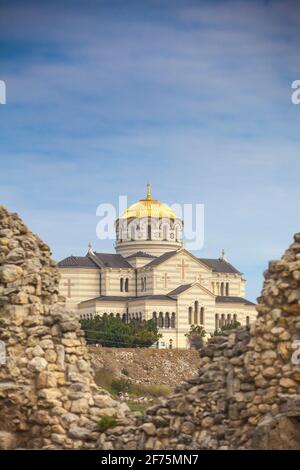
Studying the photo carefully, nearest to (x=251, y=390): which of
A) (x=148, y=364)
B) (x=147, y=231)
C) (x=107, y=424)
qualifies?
(x=107, y=424)

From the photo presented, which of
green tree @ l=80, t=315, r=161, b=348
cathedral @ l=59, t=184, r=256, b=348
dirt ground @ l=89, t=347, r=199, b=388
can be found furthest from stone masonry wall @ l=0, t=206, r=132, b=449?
cathedral @ l=59, t=184, r=256, b=348

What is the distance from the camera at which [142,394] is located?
47375mm

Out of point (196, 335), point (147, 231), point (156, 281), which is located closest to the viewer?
point (196, 335)

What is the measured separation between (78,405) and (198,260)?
108 m

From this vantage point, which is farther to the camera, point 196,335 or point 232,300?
point 232,300

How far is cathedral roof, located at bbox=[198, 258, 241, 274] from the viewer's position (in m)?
122

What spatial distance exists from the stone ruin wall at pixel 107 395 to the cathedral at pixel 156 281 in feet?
308

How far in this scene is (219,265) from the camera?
407ft

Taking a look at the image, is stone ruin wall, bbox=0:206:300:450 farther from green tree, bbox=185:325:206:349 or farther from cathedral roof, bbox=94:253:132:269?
cathedral roof, bbox=94:253:132:269

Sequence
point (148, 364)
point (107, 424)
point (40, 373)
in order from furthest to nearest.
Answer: point (148, 364) → point (40, 373) → point (107, 424)

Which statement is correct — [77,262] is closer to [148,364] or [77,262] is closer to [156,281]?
[156,281]

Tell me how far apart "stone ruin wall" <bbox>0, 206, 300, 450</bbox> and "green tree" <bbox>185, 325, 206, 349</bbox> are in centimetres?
9094

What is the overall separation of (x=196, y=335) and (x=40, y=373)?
315 ft

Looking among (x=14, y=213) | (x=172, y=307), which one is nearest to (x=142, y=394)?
(x=14, y=213)
